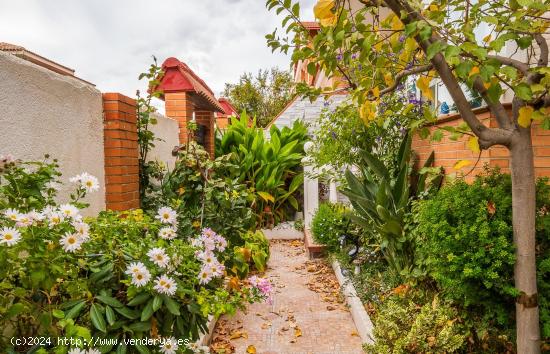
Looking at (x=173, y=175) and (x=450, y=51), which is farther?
(x=173, y=175)

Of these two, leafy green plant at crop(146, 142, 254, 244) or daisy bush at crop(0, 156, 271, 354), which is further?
leafy green plant at crop(146, 142, 254, 244)

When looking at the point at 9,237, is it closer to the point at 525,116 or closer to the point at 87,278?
the point at 87,278

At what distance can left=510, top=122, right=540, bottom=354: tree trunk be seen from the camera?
1752 mm

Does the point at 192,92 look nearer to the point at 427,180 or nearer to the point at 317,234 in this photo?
the point at 317,234

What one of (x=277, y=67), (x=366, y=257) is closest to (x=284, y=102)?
(x=277, y=67)

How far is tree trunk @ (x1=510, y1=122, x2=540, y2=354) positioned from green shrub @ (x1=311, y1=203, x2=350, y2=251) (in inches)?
125

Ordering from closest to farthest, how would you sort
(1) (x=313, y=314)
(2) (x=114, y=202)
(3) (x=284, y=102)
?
(2) (x=114, y=202) → (1) (x=313, y=314) → (3) (x=284, y=102)

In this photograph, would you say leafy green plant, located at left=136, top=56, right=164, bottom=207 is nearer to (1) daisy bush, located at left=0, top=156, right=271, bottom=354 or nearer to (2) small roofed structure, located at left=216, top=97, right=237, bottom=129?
(1) daisy bush, located at left=0, top=156, right=271, bottom=354

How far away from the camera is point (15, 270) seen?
148cm

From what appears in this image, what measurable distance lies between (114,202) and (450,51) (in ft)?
9.07

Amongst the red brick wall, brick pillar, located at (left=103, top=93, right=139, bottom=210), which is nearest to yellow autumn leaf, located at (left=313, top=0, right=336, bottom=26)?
the red brick wall

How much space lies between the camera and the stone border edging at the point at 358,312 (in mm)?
2896

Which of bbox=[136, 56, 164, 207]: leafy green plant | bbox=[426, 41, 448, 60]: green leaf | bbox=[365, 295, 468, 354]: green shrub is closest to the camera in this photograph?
bbox=[426, 41, 448, 60]: green leaf

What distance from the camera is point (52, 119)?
2.38 m
